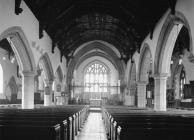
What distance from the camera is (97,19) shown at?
22.2 m

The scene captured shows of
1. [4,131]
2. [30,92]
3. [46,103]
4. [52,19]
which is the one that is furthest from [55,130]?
[46,103]

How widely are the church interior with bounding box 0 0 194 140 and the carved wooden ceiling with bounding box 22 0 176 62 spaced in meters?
0.05

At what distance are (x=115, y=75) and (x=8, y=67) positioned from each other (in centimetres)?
1487

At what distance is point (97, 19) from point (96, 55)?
41.1ft

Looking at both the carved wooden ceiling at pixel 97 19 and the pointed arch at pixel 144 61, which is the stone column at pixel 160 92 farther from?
the pointed arch at pixel 144 61

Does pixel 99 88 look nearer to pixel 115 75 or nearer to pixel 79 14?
pixel 115 75

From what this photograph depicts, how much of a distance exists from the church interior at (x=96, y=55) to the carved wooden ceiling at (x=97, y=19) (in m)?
0.05

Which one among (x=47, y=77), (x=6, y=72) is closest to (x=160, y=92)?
(x=47, y=77)

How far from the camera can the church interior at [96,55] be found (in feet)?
17.0

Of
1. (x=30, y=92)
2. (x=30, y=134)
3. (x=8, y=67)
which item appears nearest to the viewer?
(x=30, y=134)

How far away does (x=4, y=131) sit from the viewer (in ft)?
13.3

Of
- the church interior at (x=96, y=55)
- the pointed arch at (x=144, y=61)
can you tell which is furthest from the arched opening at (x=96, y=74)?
the pointed arch at (x=144, y=61)

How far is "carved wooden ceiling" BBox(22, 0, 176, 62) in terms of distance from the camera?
14.9 m

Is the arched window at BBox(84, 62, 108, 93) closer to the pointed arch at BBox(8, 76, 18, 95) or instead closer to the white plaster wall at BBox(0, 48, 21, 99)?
the pointed arch at BBox(8, 76, 18, 95)
